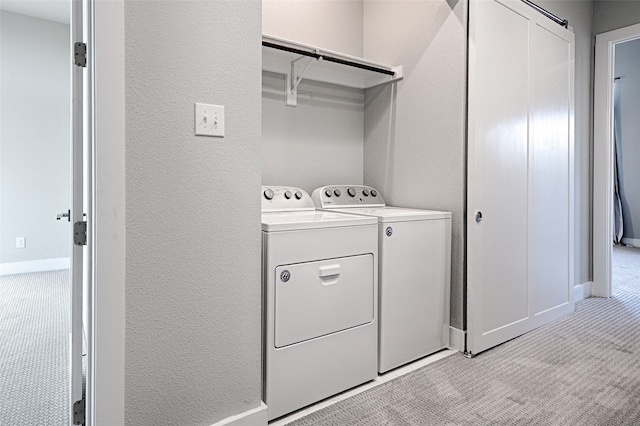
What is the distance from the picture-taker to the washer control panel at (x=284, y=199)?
7.48 ft

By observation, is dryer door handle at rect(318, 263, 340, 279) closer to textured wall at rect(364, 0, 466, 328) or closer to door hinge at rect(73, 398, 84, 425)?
textured wall at rect(364, 0, 466, 328)

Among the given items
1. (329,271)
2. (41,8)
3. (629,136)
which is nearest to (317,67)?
(329,271)

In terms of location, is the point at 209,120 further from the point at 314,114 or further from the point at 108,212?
the point at 314,114

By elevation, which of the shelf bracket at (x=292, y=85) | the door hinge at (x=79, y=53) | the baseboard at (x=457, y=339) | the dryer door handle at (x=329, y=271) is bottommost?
the baseboard at (x=457, y=339)

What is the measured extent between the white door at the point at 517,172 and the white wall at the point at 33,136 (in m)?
4.27

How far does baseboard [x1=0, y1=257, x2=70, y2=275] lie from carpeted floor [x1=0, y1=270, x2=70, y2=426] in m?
0.55

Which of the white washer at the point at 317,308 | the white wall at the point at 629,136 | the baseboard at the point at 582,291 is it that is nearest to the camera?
the white washer at the point at 317,308

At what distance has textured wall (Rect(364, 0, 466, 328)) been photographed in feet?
7.52

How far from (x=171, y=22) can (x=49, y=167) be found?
13.1 feet

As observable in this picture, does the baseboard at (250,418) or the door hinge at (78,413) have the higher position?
the door hinge at (78,413)

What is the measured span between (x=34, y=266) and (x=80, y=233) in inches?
149

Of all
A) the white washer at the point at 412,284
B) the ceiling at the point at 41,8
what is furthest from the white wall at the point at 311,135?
the ceiling at the point at 41,8

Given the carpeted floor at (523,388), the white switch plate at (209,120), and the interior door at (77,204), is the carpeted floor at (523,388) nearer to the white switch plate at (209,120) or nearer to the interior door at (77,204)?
the interior door at (77,204)

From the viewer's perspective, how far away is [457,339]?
2.32m
